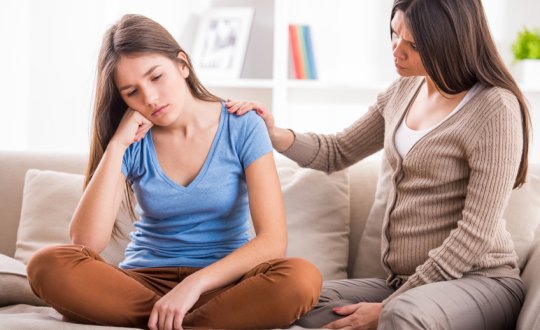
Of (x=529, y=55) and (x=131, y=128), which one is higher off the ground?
(x=529, y=55)

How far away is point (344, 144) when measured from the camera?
2.20 m

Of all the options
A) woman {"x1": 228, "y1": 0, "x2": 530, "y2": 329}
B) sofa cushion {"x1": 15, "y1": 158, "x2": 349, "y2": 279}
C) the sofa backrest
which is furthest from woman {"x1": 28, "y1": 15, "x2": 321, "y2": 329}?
the sofa backrest

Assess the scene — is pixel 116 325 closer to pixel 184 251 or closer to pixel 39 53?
pixel 184 251

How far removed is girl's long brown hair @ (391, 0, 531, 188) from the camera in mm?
1794

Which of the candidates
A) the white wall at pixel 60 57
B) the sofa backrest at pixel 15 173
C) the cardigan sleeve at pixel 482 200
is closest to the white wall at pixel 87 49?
the white wall at pixel 60 57

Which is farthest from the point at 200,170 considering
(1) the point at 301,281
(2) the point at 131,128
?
(1) the point at 301,281

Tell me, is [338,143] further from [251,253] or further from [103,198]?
[103,198]

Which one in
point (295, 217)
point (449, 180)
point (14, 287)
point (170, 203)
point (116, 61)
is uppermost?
point (116, 61)

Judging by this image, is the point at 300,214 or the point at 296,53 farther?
the point at 296,53

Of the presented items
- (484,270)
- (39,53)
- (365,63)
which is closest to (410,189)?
(484,270)

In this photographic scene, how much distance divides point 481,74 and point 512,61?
5.12 feet

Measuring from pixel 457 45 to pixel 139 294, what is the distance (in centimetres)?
88

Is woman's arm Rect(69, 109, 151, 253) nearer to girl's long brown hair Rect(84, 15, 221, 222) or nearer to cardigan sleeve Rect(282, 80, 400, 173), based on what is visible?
girl's long brown hair Rect(84, 15, 221, 222)

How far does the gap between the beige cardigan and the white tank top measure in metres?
0.01
